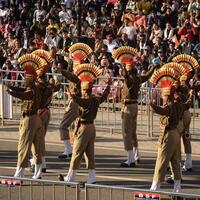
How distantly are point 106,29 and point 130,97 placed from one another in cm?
957

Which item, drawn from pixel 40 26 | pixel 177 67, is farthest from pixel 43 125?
pixel 40 26

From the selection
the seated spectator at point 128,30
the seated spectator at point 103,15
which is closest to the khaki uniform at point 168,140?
the seated spectator at point 128,30

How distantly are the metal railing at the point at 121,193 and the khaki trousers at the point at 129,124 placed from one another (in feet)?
19.4

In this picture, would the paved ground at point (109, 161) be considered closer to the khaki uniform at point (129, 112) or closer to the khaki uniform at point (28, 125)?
the khaki uniform at point (129, 112)

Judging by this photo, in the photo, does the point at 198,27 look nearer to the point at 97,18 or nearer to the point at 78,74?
the point at 97,18

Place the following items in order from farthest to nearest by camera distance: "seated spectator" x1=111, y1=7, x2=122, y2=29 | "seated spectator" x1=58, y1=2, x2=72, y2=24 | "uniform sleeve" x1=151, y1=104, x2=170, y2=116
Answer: "seated spectator" x1=58, y1=2, x2=72, y2=24 → "seated spectator" x1=111, y1=7, x2=122, y2=29 → "uniform sleeve" x1=151, y1=104, x2=170, y2=116

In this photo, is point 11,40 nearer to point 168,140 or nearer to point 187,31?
point 187,31

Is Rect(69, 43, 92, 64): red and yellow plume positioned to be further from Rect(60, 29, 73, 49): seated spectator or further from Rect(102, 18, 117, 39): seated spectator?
Rect(102, 18, 117, 39): seated spectator

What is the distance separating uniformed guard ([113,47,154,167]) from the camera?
733 inches

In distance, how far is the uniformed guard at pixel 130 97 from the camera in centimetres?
1861

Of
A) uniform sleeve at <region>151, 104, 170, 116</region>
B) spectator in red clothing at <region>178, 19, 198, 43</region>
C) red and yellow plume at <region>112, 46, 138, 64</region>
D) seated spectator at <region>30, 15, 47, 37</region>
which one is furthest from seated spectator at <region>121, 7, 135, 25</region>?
uniform sleeve at <region>151, 104, 170, 116</region>

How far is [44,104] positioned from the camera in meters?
18.1

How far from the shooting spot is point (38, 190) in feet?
43.7

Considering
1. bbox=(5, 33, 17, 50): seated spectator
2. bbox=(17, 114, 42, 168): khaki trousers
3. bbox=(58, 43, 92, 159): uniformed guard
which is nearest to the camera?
bbox=(17, 114, 42, 168): khaki trousers
